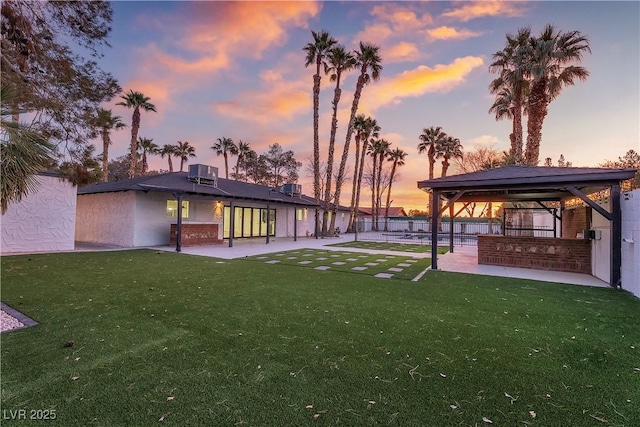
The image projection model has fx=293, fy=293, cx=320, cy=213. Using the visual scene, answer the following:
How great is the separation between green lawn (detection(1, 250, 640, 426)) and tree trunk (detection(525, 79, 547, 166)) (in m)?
9.30

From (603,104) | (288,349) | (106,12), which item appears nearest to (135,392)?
(288,349)

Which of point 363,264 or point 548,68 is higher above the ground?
point 548,68

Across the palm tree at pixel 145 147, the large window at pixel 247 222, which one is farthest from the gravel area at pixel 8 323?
the palm tree at pixel 145 147

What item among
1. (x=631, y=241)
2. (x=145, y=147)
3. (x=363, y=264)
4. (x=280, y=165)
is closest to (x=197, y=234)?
(x=363, y=264)

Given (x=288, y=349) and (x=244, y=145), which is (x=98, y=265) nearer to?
(x=288, y=349)

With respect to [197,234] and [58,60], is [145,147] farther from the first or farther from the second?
[58,60]

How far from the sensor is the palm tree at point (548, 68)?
12.0 metres

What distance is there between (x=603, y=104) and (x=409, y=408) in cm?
1520

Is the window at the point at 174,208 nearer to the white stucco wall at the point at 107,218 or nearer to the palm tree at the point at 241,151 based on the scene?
the white stucco wall at the point at 107,218

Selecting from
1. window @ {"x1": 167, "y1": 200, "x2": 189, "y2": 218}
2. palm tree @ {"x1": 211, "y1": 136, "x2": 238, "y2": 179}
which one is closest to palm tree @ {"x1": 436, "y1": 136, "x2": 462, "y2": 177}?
palm tree @ {"x1": 211, "y1": 136, "x2": 238, "y2": 179}

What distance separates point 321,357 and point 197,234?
12991 mm

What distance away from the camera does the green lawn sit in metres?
2.09

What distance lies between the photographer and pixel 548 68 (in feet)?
40.5

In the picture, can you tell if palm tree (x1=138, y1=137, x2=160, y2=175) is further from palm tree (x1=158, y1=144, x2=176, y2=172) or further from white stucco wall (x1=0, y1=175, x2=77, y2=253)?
white stucco wall (x1=0, y1=175, x2=77, y2=253)
